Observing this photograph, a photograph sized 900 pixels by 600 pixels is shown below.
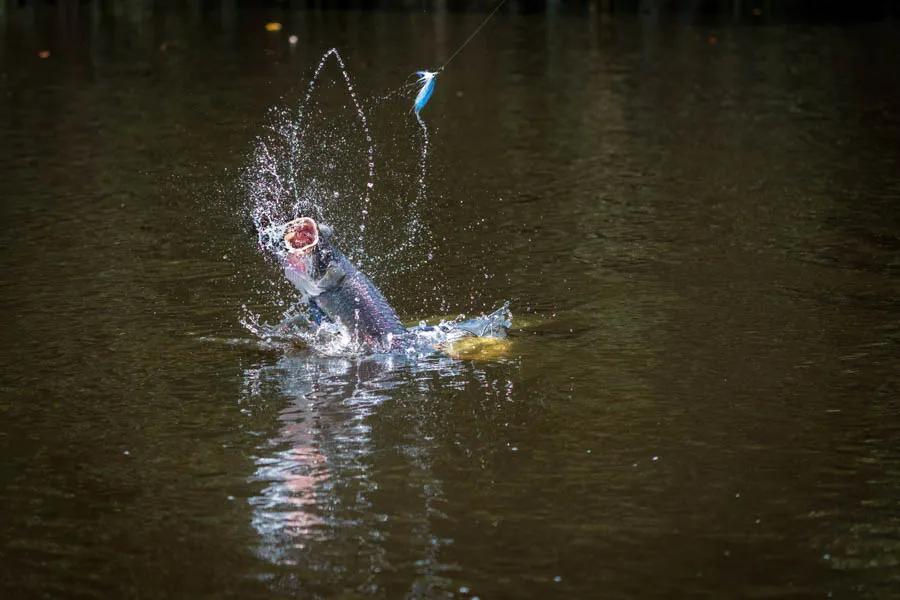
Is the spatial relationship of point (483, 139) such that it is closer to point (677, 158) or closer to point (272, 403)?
point (677, 158)

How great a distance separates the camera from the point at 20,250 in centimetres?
1305

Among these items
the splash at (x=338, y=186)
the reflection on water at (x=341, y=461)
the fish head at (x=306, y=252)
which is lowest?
the reflection on water at (x=341, y=461)

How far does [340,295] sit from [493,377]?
106cm

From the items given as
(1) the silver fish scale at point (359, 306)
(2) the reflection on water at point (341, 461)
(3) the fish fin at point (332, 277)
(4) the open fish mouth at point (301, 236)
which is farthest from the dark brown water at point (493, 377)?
(4) the open fish mouth at point (301, 236)

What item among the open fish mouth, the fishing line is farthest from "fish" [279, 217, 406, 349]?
the fishing line

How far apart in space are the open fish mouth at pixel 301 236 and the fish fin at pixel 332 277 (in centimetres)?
20

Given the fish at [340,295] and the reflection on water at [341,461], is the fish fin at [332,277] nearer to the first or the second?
the fish at [340,295]

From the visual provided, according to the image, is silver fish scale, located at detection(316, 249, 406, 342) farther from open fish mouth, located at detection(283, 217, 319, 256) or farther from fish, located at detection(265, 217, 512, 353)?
open fish mouth, located at detection(283, 217, 319, 256)

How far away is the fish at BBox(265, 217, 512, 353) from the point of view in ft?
32.7

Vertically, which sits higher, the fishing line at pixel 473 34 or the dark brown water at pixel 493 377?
the fishing line at pixel 473 34

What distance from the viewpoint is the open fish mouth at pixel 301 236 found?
9.90 m

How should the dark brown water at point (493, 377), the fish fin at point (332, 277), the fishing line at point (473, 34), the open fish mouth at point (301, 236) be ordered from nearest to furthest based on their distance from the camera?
the dark brown water at point (493, 377) → the open fish mouth at point (301, 236) → the fish fin at point (332, 277) → the fishing line at point (473, 34)

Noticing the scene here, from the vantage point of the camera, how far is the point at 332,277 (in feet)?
33.2

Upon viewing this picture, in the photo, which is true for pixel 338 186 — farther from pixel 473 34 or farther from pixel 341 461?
pixel 473 34
